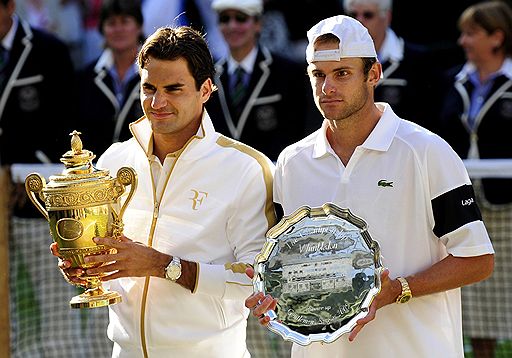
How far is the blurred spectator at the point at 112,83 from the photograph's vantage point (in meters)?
8.45

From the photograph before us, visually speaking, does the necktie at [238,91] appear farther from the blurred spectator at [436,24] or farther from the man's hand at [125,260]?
the man's hand at [125,260]

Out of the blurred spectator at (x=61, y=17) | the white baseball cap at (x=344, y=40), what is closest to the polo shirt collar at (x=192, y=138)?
the white baseball cap at (x=344, y=40)

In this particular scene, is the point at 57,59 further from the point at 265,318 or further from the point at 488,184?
the point at 265,318

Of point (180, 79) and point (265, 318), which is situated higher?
point (180, 79)

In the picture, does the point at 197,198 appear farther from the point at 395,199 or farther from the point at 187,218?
the point at 395,199

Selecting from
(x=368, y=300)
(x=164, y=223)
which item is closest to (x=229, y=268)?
(x=164, y=223)

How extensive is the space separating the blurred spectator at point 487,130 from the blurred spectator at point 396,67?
0.30m

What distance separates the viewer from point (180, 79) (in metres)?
4.96

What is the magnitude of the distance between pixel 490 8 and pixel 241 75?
1.72 meters

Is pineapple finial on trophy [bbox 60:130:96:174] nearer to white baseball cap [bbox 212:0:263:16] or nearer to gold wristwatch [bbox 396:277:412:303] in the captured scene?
gold wristwatch [bbox 396:277:412:303]

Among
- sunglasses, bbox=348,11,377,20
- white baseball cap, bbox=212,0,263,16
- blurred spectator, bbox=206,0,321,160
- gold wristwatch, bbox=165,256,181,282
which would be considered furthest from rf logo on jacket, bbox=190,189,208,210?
white baseball cap, bbox=212,0,263,16

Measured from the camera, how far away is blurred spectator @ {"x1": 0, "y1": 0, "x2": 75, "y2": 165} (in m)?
8.28

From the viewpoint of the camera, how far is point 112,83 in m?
8.70

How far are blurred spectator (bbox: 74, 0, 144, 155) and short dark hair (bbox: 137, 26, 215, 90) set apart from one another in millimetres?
3341
